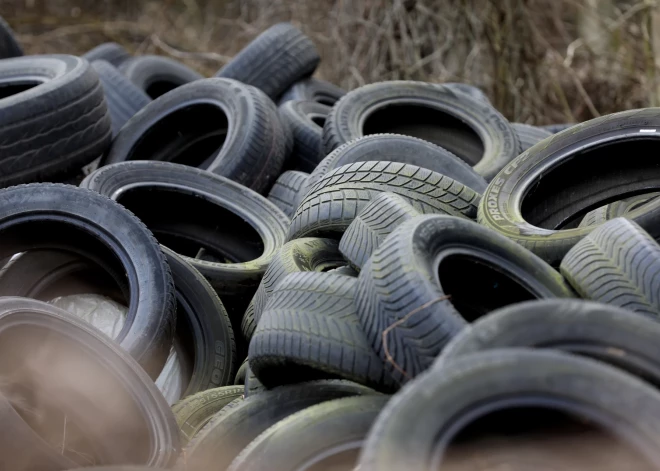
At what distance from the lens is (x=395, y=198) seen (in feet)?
10.3

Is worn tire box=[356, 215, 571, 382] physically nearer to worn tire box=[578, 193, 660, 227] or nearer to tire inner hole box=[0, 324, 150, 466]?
tire inner hole box=[0, 324, 150, 466]

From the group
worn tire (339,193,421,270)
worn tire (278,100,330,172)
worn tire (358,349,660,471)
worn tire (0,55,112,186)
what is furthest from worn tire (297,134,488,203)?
worn tire (358,349,660,471)

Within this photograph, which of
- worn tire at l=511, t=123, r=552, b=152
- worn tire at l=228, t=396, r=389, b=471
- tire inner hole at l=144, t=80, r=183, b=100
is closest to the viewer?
worn tire at l=228, t=396, r=389, b=471

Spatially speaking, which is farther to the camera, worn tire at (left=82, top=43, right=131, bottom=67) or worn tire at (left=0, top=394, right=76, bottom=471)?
worn tire at (left=82, top=43, right=131, bottom=67)

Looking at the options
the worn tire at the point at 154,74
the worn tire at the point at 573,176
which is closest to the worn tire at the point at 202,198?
the worn tire at the point at 573,176

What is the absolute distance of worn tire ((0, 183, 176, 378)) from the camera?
3328 millimetres

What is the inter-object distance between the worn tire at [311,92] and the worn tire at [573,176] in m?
2.42

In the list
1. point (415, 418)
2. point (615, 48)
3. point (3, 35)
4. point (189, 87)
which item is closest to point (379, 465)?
point (415, 418)

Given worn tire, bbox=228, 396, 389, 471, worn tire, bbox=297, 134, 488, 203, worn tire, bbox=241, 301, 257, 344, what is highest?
worn tire, bbox=297, 134, 488, 203

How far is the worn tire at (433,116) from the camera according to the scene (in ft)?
16.1

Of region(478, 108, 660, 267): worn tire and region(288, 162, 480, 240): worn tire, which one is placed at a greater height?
region(478, 108, 660, 267): worn tire

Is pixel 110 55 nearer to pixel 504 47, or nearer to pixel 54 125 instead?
pixel 54 125

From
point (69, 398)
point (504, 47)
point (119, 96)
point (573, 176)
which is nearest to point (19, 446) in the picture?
point (69, 398)

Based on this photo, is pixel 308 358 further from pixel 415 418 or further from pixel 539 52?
pixel 539 52
